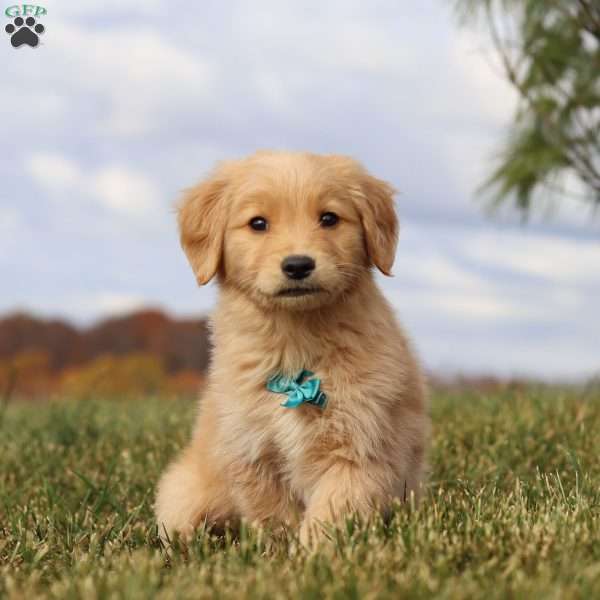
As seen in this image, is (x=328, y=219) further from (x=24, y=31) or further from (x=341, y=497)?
(x=24, y=31)

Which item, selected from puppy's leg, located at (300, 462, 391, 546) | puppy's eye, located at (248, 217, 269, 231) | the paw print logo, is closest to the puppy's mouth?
puppy's eye, located at (248, 217, 269, 231)

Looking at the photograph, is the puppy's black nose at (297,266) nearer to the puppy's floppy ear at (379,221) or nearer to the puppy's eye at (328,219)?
the puppy's eye at (328,219)

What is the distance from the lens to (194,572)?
3.13 m

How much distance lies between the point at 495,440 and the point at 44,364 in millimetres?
11592

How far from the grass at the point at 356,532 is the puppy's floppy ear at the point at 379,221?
1.06m

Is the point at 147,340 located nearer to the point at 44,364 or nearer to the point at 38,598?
the point at 44,364

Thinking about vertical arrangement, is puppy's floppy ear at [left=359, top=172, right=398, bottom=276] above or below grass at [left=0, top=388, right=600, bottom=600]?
above

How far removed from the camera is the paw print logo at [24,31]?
248 inches

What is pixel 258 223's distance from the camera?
3.71m

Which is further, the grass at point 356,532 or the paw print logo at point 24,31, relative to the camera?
the paw print logo at point 24,31

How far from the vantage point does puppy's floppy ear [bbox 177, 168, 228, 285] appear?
3.88m

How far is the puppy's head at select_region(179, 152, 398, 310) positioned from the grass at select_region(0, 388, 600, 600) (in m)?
0.97

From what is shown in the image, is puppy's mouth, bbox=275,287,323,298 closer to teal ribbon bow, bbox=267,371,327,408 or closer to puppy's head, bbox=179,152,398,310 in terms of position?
puppy's head, bbox=179,152,398,310

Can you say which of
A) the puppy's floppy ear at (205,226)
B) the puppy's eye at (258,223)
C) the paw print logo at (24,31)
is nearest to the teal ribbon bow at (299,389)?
the puppy's floppy ear at (205,226)
